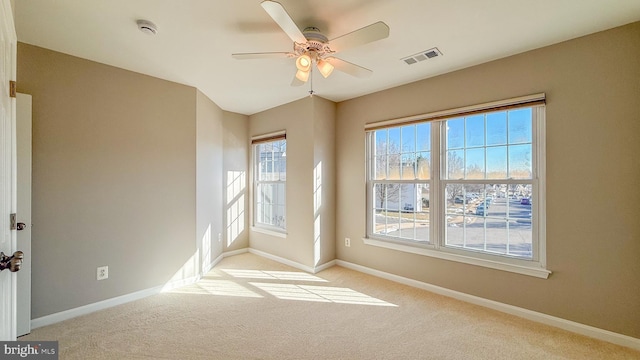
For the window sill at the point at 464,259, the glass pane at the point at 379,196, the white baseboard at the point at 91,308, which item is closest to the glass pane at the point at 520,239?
the window sill at the point at 464,259

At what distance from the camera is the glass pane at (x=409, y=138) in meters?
3.36

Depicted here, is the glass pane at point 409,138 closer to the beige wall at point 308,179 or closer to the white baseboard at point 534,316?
the beige wall at point 308,179

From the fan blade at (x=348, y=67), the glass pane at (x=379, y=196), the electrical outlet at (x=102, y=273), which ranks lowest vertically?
the electrical outlet at (x=102, y=273)

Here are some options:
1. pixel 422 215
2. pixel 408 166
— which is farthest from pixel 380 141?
pixel 422 215

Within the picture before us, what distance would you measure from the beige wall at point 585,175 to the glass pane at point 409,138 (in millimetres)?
665

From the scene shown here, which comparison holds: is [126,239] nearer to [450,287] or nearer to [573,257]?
[450,287]

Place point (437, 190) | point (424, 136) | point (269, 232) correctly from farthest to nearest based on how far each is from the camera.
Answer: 1. point (269, 232)
2. point (424, 136)
3. point (437, 190)

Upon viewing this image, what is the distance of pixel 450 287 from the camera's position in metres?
2.99

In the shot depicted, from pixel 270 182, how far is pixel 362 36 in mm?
3178

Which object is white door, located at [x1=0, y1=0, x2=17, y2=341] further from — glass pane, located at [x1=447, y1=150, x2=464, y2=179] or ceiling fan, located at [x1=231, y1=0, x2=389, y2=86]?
glass pane, located at [x1=447, y1=150, x2=464, y2=179]

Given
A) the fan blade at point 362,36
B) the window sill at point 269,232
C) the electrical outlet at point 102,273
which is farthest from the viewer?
the window sill at point 269,232

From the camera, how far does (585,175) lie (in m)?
2.27

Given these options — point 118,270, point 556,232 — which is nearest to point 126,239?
point 118,270

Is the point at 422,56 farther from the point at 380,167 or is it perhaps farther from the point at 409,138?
the point at 380,167
